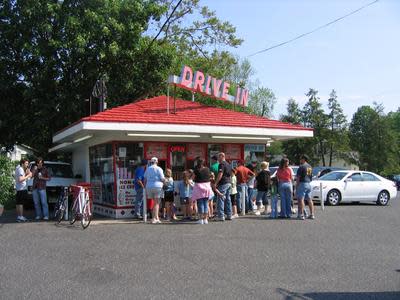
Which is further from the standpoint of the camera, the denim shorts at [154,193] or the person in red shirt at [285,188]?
the person in red shirt at [285,188]

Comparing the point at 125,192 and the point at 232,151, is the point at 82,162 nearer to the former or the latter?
the point at 125,192

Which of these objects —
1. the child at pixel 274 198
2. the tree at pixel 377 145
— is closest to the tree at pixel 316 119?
the tree at pixel 377 145

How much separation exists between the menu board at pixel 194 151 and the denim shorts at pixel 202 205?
272 cm

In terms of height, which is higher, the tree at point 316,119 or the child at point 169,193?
the tree at point 316,119

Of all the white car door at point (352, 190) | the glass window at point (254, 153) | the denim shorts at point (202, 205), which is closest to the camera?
the denim shorts at point (202, 205)

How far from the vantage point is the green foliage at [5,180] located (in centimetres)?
1877

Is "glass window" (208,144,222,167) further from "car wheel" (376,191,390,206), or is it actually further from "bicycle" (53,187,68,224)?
"car wheel" (376,191,390,206)

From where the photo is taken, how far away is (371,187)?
63.6 ft

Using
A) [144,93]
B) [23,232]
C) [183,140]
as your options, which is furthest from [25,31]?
[23,232]

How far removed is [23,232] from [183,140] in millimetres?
5665

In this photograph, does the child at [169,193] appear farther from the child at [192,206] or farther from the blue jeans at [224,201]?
the blue jeans at [224,201]

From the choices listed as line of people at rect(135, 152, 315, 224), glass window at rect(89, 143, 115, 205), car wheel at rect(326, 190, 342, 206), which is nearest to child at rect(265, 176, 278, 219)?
line of people at rect(135, 152, 315, 224)

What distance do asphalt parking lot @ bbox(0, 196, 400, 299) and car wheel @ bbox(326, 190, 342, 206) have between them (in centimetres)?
643

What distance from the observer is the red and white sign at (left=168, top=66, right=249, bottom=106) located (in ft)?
51.1
